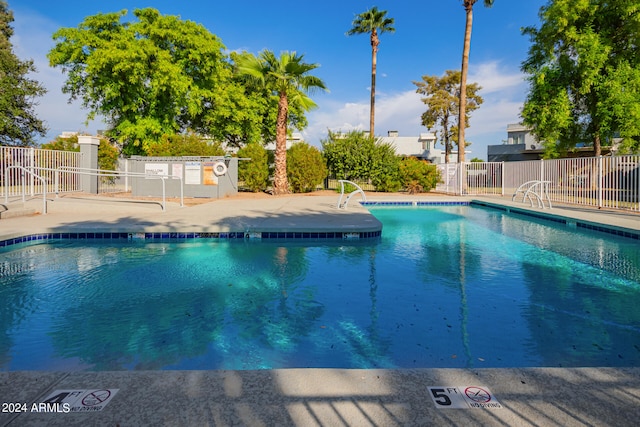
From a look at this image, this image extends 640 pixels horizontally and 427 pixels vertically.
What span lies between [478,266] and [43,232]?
858cm

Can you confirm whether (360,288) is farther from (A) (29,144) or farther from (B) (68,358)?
(A) (29,144)

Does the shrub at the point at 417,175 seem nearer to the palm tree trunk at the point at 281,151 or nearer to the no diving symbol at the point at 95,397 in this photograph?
the palm tree trunk at the point at 281,151

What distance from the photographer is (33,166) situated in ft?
48.5

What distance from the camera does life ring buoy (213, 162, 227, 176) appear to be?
18141 millimetres

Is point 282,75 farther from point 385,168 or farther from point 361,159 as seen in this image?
point 385,168

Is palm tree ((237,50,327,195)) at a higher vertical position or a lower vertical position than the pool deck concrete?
higher

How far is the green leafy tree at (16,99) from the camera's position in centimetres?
2688

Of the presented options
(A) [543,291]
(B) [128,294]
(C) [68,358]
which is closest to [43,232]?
(B) [128,294]

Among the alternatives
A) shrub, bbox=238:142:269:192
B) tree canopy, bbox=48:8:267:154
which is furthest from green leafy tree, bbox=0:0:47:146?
shrub, bbox=238:142:269:192

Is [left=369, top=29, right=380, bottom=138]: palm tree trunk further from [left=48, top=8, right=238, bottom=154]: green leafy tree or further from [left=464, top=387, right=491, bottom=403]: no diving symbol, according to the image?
[left=464, top=387, right=491, bottom=403]: no diving symbol

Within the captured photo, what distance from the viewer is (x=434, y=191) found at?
2616 cm

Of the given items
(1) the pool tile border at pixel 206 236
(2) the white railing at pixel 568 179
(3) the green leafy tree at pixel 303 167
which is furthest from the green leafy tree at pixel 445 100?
(1) the pool tile border at pixel 206 236

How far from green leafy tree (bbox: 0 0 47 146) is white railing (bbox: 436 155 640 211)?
28.3 m

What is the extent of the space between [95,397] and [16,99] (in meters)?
33.6
